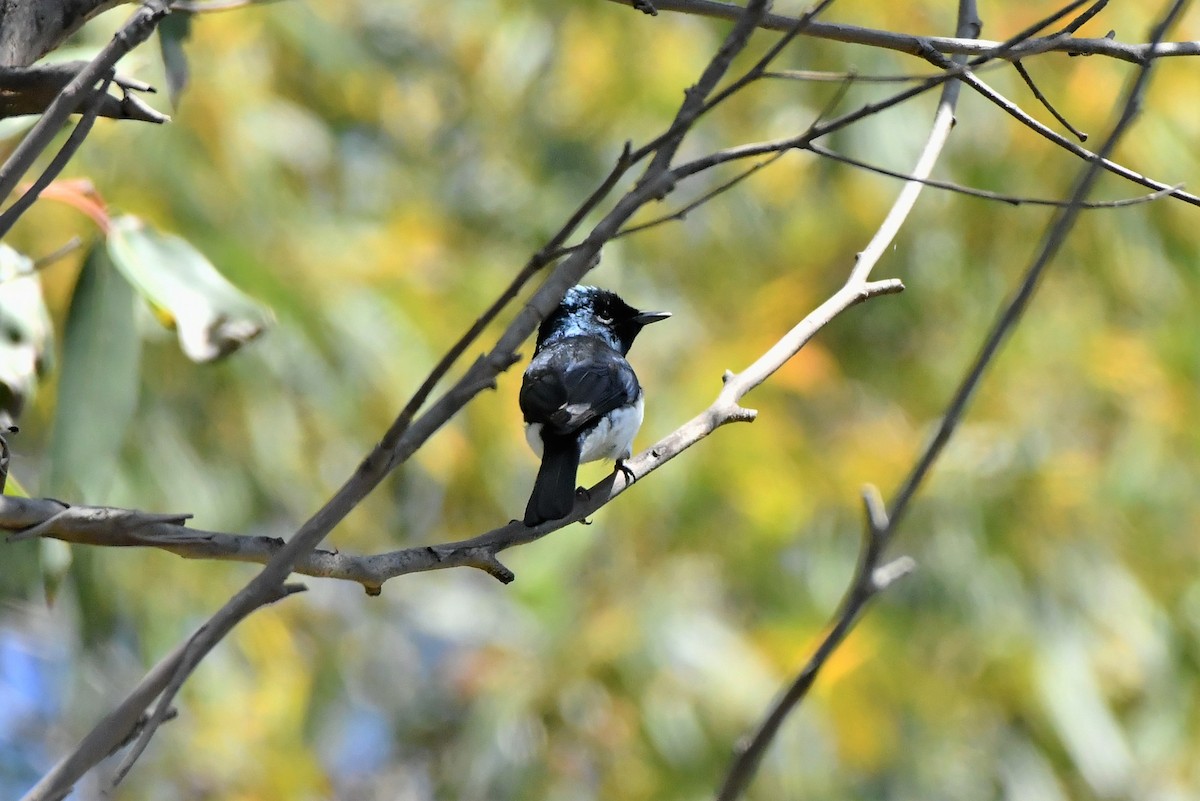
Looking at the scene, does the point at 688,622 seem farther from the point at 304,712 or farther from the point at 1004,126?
the point at 1004,126

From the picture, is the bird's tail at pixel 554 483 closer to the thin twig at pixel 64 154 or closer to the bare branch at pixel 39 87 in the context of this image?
the bare branch at pixel 39 87

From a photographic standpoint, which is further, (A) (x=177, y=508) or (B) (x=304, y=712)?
(B) (x=304, y=712)

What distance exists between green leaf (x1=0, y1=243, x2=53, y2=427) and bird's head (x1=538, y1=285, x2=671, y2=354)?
2078mm

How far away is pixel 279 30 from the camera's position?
8.52 m

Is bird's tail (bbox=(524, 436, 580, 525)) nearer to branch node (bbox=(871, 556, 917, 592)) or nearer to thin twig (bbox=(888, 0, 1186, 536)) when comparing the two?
branch node (bbox=(871, 556, 917, 592))

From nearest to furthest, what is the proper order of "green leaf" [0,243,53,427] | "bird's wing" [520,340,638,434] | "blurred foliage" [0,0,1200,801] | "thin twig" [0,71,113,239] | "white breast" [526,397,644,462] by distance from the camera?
"thin twig" [0,71,113,239]
"green leaf" [0,243,53,427]
"bird's wing" [520,340,638,434]
"white breast" [526,397,644,462]
"blurred foliage" [0,0,1200,801]

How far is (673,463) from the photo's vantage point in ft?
24.0

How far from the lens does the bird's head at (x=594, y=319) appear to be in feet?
16.1

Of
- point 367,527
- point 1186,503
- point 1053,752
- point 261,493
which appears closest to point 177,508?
point 261,493

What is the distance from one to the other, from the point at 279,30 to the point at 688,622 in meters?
4.40

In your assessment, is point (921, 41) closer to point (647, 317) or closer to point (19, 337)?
point (19, 337)

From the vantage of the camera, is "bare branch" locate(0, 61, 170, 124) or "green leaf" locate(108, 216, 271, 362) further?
"green leaf" locate(108, 216, 271, 362)

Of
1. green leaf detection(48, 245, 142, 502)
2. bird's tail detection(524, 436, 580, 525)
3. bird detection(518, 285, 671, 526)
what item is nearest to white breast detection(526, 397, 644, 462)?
bird detection(518, 285, 671, 526)

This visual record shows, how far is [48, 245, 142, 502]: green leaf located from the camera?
122 inches
